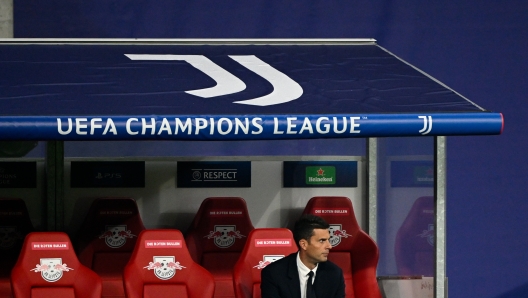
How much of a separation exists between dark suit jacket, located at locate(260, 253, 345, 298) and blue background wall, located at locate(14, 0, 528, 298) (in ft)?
9.73

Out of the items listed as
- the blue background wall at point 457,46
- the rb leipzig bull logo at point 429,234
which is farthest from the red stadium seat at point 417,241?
the blue background wall at point 457,46

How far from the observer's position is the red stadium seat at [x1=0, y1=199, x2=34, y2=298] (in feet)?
16.5

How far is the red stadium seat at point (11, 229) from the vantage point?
16.5ft

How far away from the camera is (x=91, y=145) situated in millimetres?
6531

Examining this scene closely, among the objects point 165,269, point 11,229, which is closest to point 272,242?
point 165,269

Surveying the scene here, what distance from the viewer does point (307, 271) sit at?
411 centimetres

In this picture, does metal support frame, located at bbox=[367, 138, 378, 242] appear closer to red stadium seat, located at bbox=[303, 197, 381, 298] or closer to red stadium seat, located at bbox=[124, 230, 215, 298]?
red stadium seat, located at bbox=[303, 197, 381, 298]

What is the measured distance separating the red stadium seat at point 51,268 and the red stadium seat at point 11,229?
27.8 inches

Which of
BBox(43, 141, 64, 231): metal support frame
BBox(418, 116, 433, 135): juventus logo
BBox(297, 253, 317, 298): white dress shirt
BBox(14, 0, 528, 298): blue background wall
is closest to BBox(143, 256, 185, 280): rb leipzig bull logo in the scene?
BBox(297, 253, 317, 298): white dress shirt

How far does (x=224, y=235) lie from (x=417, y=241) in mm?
1207

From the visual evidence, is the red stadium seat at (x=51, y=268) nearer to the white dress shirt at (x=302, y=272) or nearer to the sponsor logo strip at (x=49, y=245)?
the sponsor logo strip at (x=49, y=245)

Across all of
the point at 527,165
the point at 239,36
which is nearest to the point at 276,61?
the point at 239,36

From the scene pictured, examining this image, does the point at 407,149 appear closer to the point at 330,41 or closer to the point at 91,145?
the point at 330,41

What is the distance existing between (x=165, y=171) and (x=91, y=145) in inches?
58.3
